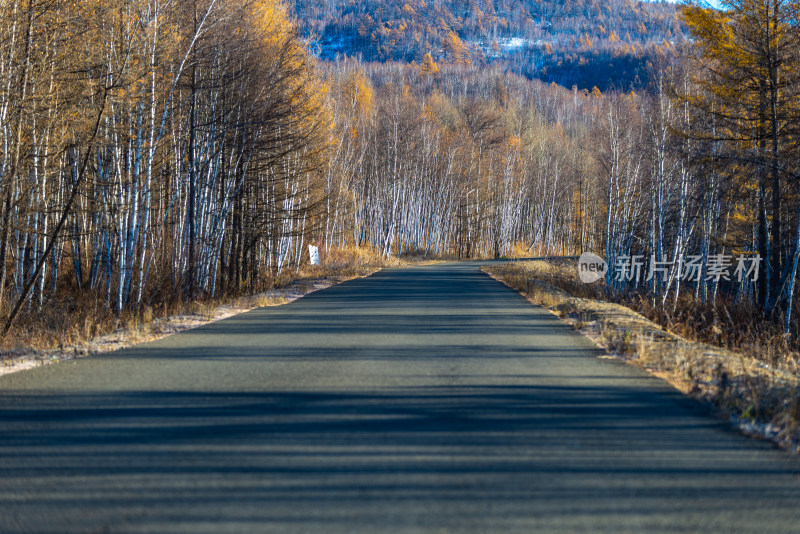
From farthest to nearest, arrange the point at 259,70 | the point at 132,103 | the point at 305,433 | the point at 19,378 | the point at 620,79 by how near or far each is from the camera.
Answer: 1. the point at 620,79
2. the point at 259,70
3. the point at 132,103
4. the point at 19,378
5. the point at 305,433

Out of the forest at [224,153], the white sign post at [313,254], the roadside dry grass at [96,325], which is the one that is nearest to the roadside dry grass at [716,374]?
the forest at [224,153]

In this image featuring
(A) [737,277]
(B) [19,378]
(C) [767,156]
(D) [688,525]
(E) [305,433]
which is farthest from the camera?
(A) [737,277]

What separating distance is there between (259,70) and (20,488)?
17.8 m

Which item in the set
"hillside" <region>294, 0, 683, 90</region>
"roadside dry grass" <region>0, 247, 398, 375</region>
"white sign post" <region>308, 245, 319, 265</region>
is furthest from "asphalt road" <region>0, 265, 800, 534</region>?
"hillside" <region>294, 0, 683, 90</region>

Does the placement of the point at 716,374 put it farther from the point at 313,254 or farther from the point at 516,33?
the point at 516,33

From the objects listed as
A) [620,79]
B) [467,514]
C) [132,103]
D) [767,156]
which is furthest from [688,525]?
[620,79]

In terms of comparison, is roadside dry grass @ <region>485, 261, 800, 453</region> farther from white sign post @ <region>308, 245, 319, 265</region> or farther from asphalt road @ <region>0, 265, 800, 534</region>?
white sign post @ <region>308, 245, 319, 265</region>

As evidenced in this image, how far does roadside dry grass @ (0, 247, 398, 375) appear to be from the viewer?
359 inches

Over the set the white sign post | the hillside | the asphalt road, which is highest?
the hillside

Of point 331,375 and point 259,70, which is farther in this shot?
point 259,70

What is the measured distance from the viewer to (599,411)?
6.11 metres

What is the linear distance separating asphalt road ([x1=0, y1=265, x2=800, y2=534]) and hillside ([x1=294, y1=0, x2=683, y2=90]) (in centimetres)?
11698

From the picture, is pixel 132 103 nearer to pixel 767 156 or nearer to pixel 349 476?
pixel 349 476

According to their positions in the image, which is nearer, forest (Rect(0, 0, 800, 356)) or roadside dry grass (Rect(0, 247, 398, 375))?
roadside dry grass (Rect(0, 247, 398, 375))
